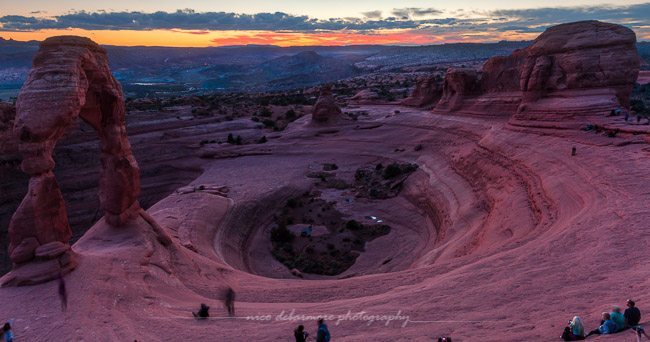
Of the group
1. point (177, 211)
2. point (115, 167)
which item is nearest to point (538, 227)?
point (115, 167)

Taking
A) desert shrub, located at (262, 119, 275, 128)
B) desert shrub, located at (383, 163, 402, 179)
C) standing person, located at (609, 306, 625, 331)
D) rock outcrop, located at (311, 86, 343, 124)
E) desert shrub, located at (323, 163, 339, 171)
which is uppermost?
standing person, located at (609, 306, 625, 331)

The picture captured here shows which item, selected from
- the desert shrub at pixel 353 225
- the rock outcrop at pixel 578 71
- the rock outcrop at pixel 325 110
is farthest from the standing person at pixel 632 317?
the rock outcrop at pixel 325 110

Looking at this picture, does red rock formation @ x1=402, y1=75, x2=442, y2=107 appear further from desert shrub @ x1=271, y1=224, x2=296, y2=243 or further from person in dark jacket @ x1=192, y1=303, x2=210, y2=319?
person in dark jacket @ x1=192, y1=303, x2=210, y2=319

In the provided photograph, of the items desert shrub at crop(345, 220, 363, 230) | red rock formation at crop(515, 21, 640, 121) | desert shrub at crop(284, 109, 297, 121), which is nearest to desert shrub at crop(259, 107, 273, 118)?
desert shrub at crop(284, 109, 297, 121)

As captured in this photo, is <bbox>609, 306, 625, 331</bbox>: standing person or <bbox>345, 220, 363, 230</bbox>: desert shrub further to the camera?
<bbox>345, 220, 363, 230</bbox>: desert shrub

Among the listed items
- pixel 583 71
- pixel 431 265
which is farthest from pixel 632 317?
pixel 583 71

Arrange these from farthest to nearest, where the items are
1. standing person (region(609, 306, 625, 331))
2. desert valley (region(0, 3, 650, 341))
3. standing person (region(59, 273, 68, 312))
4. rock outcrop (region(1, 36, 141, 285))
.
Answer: rock outcrop (region(1, 36, 141, 285))
standing person (region(59, 273, 68, 312))
desert valley (region(0, 3, 650, 341))
standing person (region(609, 306, 625, 331))
